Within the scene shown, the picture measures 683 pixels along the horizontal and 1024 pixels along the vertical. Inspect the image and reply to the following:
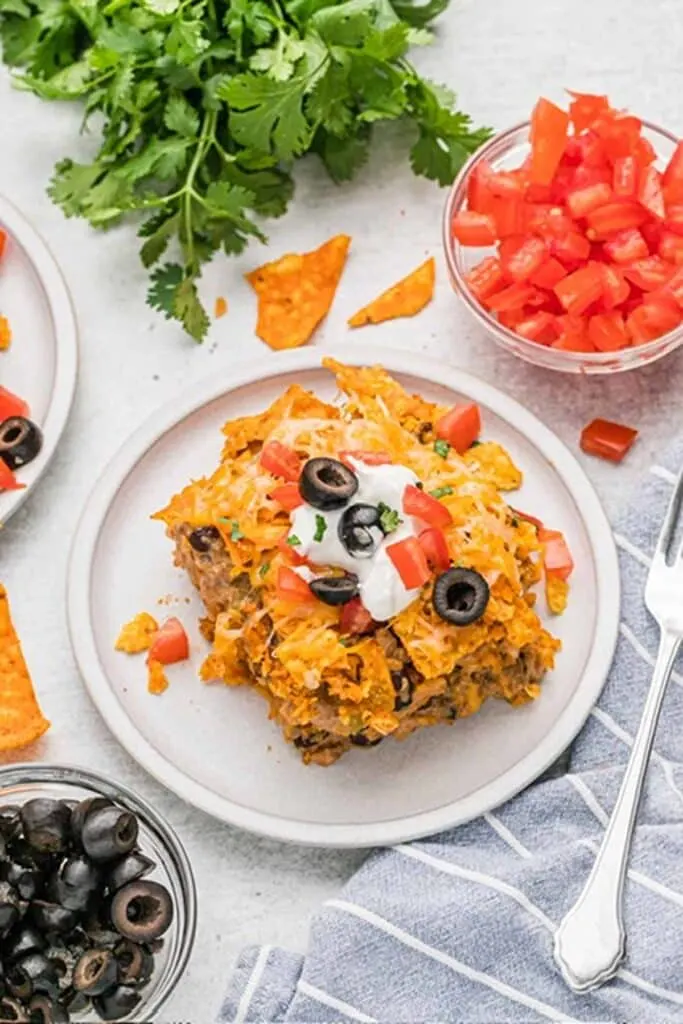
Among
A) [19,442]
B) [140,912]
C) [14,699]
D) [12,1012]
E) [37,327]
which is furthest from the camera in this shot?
[37,327]

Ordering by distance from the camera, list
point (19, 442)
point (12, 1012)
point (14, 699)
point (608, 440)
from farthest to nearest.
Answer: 1. point (608, 440)
2. point (19, 442)
3. point (14, 699)
4. point (12, 1012)

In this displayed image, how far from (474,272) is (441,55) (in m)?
0.74

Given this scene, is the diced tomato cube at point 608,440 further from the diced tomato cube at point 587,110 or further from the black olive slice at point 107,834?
the black olive slice at point 107,834

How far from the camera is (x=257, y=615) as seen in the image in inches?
150

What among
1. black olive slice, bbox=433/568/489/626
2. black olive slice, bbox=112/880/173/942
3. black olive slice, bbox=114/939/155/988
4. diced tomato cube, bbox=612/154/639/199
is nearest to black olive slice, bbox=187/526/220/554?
black olive slice, bbox=433/568/489/626

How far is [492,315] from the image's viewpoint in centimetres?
427

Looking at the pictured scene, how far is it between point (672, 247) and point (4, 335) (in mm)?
1651

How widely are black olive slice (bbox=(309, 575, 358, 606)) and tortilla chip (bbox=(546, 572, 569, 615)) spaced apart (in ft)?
2.03

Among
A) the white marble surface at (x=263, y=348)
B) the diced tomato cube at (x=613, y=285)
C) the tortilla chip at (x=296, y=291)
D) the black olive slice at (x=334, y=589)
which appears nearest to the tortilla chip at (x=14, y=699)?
the white marble surface at (x=263, y=348)

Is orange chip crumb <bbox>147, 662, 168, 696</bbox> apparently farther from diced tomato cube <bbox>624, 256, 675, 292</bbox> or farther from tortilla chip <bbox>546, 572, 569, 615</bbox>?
diced tomato cube <bbox>624, 256, 675, 292</bbox>

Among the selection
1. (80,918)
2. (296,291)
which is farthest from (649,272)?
(80,918)

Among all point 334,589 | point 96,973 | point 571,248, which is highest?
point 571,248

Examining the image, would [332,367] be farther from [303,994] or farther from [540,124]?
[303,994]

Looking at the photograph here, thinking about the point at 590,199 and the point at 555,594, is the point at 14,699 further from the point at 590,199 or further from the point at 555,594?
the point at 590,199
